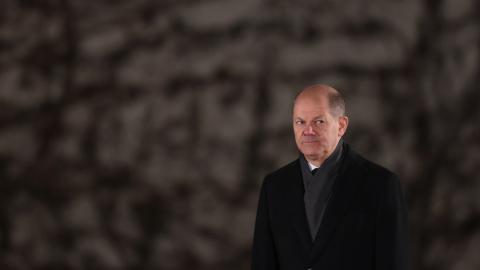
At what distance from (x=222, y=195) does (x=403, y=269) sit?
90 centimetres

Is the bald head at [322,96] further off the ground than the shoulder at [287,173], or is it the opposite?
the bald head at [322,96]

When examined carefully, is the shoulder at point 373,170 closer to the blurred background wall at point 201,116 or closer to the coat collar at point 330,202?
the coat collar at point 330,202

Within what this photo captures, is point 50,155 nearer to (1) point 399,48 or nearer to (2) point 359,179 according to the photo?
(1) point 399,48

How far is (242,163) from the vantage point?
1843mm

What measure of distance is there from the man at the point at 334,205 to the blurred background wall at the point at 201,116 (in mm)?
819

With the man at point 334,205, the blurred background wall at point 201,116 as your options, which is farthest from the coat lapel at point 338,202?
the blurred background wall at point 201,116

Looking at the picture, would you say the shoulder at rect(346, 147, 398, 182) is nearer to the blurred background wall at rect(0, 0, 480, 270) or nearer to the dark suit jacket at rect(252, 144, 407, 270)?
the dark suit jacket at rect(252, 144, 407, 270)

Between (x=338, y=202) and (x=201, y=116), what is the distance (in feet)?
2.96

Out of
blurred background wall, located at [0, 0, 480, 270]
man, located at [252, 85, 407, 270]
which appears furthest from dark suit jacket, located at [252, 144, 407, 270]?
blurred background wall, located at [0, 0, 480, 270]

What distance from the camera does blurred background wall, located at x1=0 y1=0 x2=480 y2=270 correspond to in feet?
5.99

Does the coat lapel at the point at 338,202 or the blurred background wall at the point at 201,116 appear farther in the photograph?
the blurred background wall at the point at 201,116

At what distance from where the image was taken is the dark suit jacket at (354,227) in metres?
0.98

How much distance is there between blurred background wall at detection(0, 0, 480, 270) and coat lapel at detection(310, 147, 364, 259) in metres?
0.82

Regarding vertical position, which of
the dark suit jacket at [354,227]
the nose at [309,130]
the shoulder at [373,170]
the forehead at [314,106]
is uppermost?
the forehead at [314,106]
